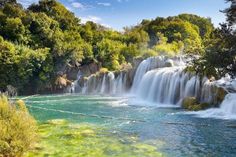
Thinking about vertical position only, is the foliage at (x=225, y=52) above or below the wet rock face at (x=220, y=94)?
above

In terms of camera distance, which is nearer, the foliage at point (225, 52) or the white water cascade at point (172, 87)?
the foliage at point (225, 52)

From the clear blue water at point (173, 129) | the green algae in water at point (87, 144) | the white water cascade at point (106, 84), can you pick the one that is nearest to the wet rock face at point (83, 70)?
the white water cascade at point (106, 84)

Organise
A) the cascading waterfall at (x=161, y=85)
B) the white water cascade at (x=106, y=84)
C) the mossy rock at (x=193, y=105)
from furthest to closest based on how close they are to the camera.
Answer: the white water cascade at (x=106, y=84), the cascading waterfall at (x=161, y=85), the mossy rock at (x=193, y=105)

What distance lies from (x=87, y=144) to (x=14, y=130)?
3.82m

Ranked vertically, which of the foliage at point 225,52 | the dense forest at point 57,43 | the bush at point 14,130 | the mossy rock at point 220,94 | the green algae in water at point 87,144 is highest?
the dense forest at point 57,43

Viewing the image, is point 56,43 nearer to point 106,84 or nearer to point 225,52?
point 106,84

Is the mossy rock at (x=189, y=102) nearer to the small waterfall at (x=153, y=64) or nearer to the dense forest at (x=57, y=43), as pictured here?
the dense forest at (x=57, y=43)

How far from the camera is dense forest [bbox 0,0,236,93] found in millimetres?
47719

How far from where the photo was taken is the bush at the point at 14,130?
39.5 feet

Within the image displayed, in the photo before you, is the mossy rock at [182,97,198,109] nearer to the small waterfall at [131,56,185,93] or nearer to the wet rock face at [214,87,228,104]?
the wet rock face at [214,87,228,104]

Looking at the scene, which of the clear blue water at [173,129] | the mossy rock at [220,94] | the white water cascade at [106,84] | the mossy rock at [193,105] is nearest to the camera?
the clear blue water at [173,129]

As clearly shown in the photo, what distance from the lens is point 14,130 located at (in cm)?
1248

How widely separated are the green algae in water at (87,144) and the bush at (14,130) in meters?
0.75

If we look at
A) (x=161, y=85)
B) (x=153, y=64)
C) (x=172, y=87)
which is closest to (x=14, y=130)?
(x=172, y=87)
